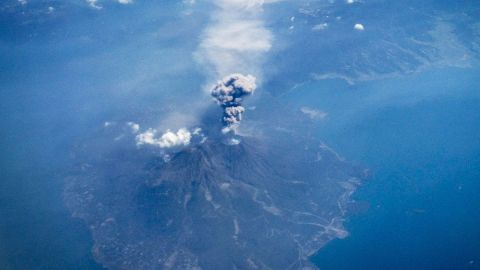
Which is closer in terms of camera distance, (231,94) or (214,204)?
(214,204)

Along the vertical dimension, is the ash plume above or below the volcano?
above

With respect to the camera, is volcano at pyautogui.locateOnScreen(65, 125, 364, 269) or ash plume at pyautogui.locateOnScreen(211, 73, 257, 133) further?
ash plume at pyautogui.locateOnScreen(211, 73, 257, 133)

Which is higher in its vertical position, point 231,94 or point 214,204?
point 231,94

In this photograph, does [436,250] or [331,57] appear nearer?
[436,250]

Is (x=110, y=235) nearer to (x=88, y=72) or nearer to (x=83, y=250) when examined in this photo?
(x=83, y=250)

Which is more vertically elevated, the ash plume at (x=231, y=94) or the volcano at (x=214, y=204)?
the ash plume at (x=231, y=94)

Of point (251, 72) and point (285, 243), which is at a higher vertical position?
point (251, 72)

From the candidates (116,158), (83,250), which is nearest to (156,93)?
(116,158)

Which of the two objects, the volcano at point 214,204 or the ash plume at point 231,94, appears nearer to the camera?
the volcano at point 214,204
